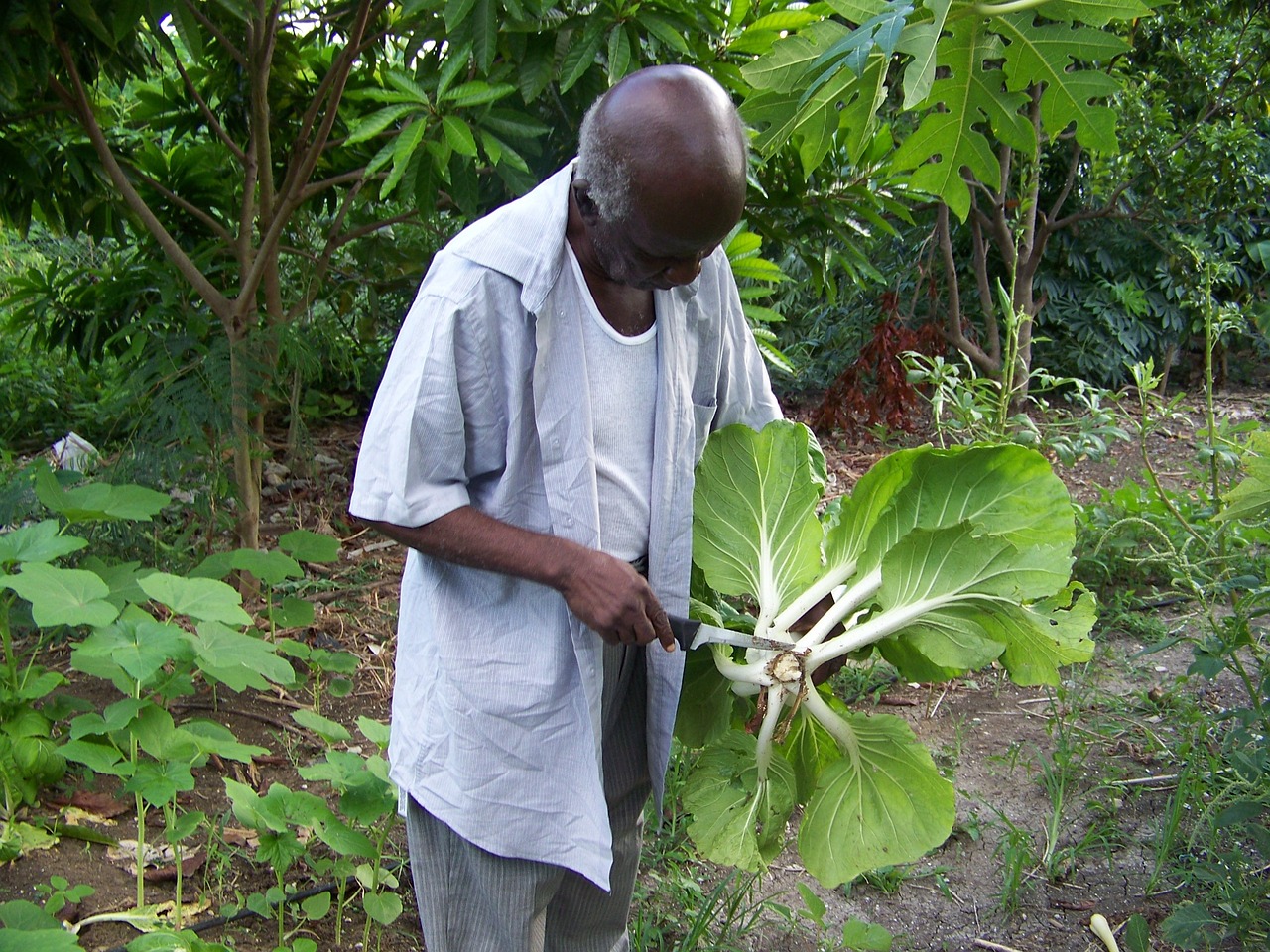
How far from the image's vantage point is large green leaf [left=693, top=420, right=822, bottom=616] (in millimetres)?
2111

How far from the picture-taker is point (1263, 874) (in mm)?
2705

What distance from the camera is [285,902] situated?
266 centimetres

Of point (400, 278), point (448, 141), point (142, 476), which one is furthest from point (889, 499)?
point (400, 278)

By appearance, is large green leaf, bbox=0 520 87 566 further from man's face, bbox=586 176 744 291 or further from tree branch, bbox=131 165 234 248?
tree branch, bbox=131 165 234 248

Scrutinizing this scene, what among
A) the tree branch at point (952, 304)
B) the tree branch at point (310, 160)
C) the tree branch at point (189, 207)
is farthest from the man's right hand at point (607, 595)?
the tree branch at point (952, 304)

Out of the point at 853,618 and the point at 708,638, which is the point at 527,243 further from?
the point at 853,618

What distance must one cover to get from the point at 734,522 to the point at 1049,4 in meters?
1.05

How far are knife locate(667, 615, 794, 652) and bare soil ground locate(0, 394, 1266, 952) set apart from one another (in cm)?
107

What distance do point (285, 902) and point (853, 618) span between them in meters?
1.59

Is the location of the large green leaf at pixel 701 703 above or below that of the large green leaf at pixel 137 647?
below

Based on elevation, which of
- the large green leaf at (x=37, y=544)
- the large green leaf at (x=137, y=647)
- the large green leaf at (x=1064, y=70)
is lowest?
the large green leaf at (x=137, y=647)

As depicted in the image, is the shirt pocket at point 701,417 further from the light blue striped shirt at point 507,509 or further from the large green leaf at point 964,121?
the large green leaf at point 964,121

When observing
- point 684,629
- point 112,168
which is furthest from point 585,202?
point 112,168

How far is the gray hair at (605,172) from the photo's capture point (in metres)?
1.60
